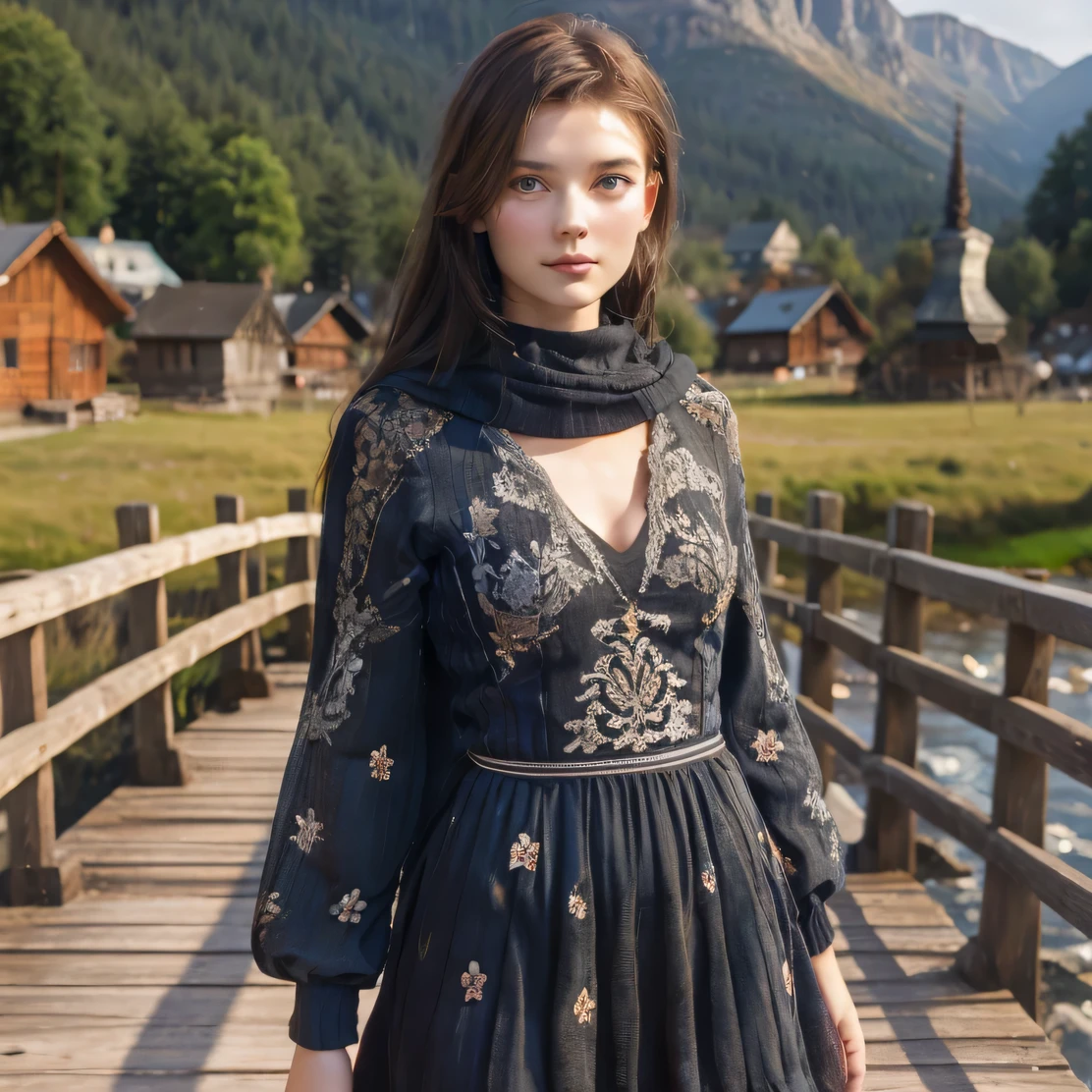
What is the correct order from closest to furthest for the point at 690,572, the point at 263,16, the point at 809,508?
the point at 690,572, the point at 809,508, the point at 263,16

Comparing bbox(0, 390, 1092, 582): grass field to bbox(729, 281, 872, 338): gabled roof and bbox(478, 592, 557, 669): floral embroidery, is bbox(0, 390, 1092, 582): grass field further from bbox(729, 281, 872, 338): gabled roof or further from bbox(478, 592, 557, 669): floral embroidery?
bbox(478, 592, 557, 669): floral embroidery

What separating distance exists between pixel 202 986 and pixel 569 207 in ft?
7.09

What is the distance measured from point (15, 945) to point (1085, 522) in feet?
45.4

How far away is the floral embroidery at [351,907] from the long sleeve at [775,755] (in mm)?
464

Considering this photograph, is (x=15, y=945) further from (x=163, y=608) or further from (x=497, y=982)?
(x=497, y=982)

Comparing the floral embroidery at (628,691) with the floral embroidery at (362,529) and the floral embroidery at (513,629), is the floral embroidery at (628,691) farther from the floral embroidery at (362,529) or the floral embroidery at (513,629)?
the floral embroidery at (362,529)

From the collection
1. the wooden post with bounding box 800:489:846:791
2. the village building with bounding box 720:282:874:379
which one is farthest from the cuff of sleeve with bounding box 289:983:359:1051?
the village building with bounding box 720:282:874:379

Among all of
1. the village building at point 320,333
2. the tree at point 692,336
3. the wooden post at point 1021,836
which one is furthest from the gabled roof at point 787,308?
the wooden post at point 1021,836

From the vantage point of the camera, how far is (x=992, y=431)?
15500 millimetres

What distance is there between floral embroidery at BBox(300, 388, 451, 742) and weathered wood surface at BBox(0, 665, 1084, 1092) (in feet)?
4.67

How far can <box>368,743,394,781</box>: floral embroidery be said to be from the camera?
115 centimetres

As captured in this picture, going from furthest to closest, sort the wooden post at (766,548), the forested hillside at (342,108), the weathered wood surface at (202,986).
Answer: the forested hillside at (342,108)
the wooden post at (766,548)
the weathered wood surface at (202,986)

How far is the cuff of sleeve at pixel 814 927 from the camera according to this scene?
1284mm

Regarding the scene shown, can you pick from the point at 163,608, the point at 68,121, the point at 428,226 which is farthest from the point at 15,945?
the point at 68,121
